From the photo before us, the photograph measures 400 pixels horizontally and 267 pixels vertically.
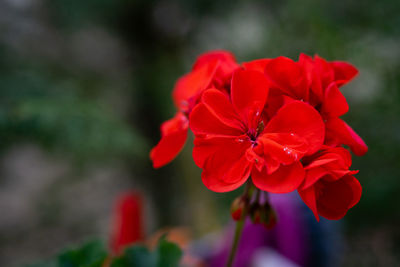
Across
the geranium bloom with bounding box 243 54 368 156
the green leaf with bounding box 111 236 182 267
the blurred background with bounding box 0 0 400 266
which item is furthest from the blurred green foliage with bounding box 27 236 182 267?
the blurred background with bounding box 0 0 400 266

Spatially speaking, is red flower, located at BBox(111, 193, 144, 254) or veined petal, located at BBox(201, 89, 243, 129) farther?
red flower, located at BBox(111, 193, 144, 254)

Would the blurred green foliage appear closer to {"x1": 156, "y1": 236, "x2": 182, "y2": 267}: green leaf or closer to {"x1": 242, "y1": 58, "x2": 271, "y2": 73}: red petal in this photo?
{"x1": 156, "y1": 236, "x2": 182, "y2": 267}: green leaf

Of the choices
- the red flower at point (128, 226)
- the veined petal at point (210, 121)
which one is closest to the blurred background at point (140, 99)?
the red flower at point (128, 226)

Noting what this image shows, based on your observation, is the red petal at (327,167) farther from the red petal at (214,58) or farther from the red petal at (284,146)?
the red petal at (214,58)

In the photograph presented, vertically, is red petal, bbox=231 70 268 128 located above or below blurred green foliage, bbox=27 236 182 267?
above

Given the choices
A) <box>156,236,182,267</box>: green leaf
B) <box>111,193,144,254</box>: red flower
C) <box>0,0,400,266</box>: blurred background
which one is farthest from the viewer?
<box>0,0,400,266</box>: blurred background

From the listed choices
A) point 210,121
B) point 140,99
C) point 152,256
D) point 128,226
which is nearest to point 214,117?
point 210,121

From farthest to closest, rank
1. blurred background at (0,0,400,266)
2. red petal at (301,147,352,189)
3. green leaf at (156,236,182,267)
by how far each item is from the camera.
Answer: blurred background at (0,0,400,266) → green leaf at (156,236,182,267) → red petal at (301,147,352,189)
